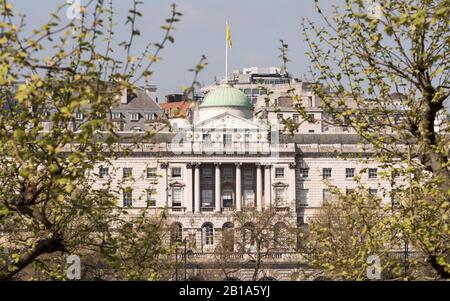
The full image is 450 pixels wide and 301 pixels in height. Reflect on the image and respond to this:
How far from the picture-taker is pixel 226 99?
157m

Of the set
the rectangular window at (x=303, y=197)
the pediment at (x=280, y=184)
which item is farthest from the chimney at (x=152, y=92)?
the rectangular window at (x=303, y=197)

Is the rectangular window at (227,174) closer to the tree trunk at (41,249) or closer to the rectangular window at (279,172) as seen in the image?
the rectangular window at (279,172)

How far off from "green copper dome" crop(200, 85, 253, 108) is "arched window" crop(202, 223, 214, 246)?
633 inches

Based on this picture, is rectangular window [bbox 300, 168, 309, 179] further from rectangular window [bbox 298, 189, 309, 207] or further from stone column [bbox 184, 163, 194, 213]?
stone column [bbox 184, 163, 194, 213]

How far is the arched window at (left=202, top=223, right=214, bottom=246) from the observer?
144 m

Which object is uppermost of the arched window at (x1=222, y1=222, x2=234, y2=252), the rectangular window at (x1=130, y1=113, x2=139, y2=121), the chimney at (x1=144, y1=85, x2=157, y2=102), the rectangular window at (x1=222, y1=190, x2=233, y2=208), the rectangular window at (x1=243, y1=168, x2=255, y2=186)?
the chimney at (x1=144, y1=85, x2=157, y2=102)

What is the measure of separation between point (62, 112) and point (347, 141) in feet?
426

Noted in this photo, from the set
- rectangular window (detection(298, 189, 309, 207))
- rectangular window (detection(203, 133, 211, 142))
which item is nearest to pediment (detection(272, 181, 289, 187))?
rectangular window (detection(298, 189, 309, 207))

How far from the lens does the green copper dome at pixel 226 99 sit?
157m

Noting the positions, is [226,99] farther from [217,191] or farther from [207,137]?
[217,191]

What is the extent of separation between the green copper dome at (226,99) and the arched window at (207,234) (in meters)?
16.1

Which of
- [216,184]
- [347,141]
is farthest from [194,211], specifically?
[347,141]

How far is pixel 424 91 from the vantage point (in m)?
29.2
